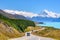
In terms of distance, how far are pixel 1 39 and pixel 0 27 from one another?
42800mm

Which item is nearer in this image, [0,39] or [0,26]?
[0,39]

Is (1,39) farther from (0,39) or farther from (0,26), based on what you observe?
(0,26)

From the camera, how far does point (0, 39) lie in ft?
206

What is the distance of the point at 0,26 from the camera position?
107 metres

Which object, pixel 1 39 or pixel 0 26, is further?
pixel 0 26

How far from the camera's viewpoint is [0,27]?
347ft

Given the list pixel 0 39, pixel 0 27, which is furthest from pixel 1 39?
pixel 0 27

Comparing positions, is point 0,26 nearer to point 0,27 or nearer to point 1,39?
point 0,27

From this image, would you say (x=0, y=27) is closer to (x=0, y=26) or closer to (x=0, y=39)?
(x=0, y=26)

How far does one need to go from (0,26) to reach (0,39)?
44452mm

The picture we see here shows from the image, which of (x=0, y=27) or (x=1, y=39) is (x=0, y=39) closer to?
(x=1, y=39)

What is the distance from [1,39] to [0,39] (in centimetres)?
31

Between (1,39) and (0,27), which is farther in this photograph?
(0,27)

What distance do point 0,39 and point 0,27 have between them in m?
43.0
